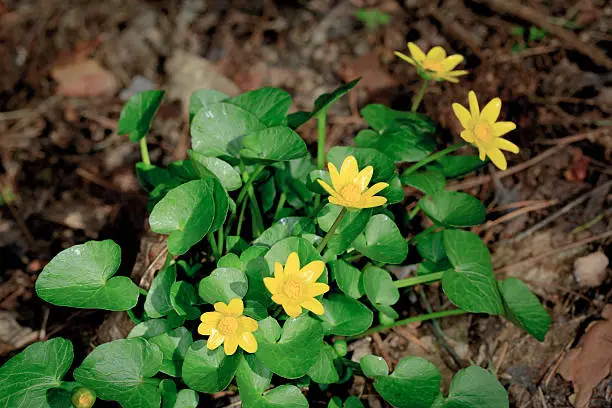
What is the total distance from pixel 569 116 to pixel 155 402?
2.25m

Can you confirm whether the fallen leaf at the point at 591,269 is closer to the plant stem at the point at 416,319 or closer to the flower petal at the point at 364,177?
the plant stem at the point at 416,319

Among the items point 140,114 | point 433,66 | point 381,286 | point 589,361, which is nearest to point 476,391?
point 381,286

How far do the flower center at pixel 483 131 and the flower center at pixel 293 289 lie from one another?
2.39 feet

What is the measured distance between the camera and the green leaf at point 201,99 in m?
1.99

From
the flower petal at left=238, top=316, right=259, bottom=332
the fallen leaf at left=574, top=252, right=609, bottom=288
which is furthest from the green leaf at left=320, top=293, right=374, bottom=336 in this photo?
the fallen leaf at left=574, top=252, right=609, bottom=288

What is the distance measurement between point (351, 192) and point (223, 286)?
1.50 feet

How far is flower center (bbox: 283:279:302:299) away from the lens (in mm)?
1403

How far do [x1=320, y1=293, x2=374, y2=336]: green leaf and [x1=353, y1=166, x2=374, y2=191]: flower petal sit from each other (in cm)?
36

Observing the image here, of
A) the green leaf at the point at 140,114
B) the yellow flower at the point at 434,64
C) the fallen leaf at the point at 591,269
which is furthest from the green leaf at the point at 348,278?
the fallen leaf at the point at 591,269

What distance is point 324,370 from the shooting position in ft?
5.28

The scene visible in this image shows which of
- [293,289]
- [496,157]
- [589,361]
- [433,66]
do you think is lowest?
[589,361]

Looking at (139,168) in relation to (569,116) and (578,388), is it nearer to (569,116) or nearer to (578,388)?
(578,388)

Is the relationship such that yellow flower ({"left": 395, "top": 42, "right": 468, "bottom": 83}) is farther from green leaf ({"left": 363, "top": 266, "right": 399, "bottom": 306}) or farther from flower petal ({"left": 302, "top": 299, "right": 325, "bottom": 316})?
flower petal ({"left": 302, "top": 299, "right": 325, "bottom": 316})

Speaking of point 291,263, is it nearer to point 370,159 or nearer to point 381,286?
point 381,286
